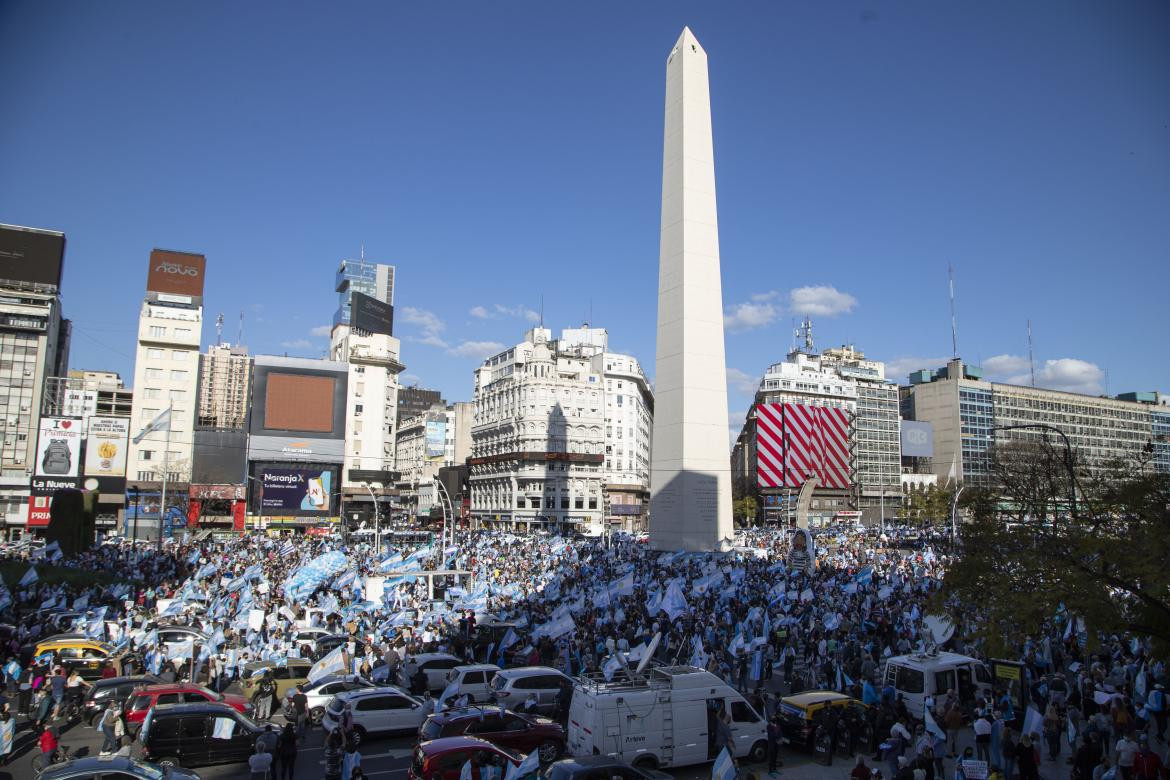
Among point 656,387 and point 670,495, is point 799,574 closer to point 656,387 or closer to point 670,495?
point 670,495

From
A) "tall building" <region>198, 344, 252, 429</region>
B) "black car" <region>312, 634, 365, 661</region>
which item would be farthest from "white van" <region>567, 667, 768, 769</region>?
"tall building" <region>198, 344, 252, 429</region>

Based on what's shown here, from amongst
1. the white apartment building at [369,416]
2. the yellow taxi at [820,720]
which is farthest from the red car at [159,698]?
the white apartment building at [369,416]

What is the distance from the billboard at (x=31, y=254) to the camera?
8756 centimetres

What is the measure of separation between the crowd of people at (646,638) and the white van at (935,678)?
0.32m

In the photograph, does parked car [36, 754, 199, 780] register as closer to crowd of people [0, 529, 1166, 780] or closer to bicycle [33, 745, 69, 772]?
crowd of people [0, 529, 1166, 780]

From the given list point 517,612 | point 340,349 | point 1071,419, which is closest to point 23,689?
point 517,612

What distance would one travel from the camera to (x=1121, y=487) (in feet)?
44.4

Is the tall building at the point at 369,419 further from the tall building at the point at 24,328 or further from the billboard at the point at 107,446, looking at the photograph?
the tall building at the point at 24,328

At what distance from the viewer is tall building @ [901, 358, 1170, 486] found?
131250 millimetres

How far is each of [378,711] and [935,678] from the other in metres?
11.3

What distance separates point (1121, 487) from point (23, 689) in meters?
23.0

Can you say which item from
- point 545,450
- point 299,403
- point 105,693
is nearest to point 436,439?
point 545,450

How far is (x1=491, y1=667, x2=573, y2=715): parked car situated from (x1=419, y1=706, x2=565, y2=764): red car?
207cm

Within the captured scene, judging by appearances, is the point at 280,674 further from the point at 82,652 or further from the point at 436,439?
the point at 436,439
